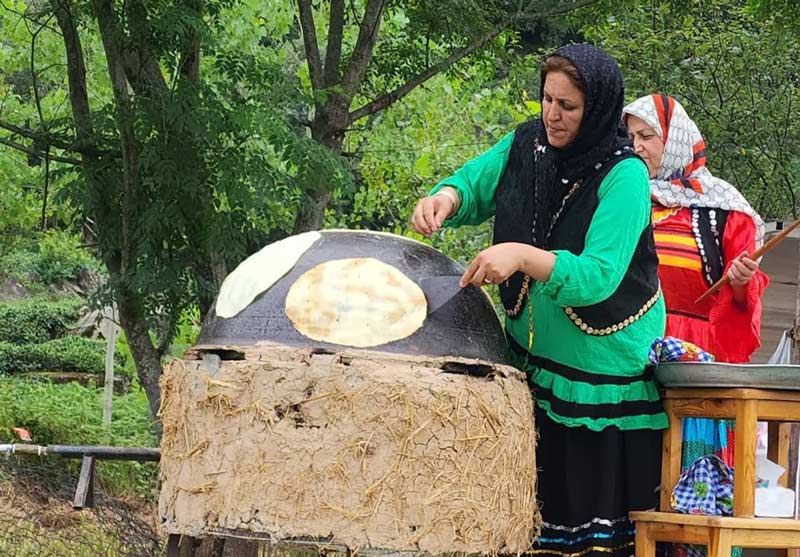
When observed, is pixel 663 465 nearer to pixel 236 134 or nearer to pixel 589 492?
pixel 589 492

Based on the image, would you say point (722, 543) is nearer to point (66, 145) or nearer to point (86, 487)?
point (86, 487)

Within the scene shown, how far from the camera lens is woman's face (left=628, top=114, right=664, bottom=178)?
405 cm

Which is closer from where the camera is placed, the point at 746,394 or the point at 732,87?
the point at 746,394

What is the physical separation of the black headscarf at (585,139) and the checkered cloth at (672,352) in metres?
0.42

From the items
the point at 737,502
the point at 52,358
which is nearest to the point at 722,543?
the point at 737,502

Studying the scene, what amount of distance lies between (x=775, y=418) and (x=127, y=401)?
11439 millimetres

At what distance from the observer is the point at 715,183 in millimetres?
4109

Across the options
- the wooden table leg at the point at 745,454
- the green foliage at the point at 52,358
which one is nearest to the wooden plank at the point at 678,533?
the wooden table leg at the point at 745,454

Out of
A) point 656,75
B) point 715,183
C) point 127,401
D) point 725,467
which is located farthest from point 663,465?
point 127,401

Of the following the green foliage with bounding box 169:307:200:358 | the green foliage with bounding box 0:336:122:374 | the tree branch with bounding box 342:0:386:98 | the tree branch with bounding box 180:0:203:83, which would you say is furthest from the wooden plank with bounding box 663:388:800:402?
the green foliage with bounding box 0:336:122:374

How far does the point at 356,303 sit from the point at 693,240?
1.56 m

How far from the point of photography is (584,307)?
312 centimetres

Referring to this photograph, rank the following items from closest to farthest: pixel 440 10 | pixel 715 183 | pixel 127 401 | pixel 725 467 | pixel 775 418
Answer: pixel 775 418 → pixel 725 467 → pixel 715 183 → pixel 440 10 → pixel 127 401

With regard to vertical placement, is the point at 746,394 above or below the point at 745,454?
above
